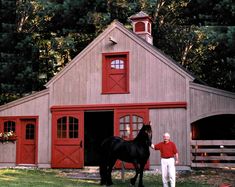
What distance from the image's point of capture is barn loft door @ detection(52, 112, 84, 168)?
63.1ft

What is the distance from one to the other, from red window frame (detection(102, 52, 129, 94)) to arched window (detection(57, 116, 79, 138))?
1958mm

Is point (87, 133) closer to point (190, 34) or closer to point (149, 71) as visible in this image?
point (149, 71)

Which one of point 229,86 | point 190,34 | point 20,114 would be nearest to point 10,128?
point 20,114

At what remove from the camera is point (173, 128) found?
18000mm

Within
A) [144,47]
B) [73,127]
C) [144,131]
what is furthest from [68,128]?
[144,131]

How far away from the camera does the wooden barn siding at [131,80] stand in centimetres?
1836

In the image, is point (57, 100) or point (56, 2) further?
point (56, 2)

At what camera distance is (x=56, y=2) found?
30531mm

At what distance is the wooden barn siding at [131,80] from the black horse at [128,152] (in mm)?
5627

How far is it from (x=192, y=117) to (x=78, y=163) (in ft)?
17.7

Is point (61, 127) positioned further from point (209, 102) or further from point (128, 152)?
point (128, 152)

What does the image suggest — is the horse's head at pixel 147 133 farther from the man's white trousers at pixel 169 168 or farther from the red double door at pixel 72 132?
the red double door at pixel 72 132

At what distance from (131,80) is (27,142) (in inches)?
229

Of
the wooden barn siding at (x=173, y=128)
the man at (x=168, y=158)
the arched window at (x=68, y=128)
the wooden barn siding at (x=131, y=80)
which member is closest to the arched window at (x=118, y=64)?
the wooden barn siding at (x=131, y=80)
